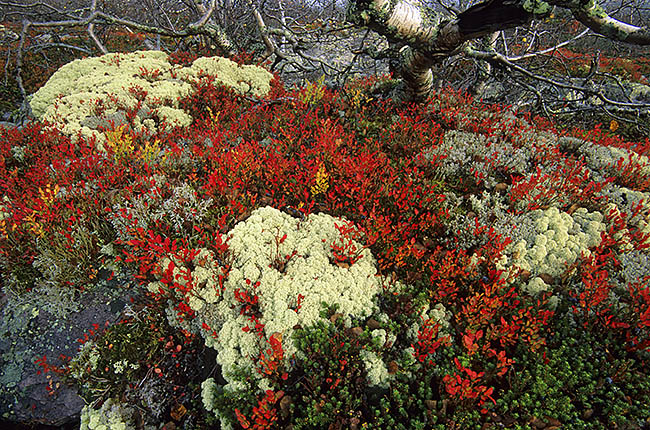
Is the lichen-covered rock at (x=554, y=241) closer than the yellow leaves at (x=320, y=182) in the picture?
Yes

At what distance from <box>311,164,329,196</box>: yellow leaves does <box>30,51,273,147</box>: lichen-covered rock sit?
12.2 ft

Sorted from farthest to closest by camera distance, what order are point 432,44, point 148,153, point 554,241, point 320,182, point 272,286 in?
point 148,153, point 320,182, point 432,44, point 554,241, point 272,286

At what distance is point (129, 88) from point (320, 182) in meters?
5.33

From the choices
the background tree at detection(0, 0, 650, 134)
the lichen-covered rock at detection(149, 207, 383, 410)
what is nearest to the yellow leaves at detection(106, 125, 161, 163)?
the lichen-covered rock at detection(149, 207, 383, 410)

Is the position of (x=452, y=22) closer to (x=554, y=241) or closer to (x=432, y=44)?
(x=432, y=44)

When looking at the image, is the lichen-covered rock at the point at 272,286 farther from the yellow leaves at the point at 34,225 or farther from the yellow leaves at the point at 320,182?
the yellow leaves at the point at 34,225

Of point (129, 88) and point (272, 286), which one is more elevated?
point (272, 286)

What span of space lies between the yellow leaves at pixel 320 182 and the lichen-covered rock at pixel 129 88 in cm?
372

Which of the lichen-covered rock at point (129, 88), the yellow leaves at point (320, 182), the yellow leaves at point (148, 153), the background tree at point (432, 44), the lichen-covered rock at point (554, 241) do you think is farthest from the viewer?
the lichen-covered rock at point (129, 88)

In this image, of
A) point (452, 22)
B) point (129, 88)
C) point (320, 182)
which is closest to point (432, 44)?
point (452, 22)

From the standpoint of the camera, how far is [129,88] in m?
6.55

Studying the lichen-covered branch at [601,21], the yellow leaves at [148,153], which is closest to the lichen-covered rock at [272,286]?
the yellow leaves at [148,153]

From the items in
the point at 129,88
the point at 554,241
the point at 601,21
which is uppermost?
the point at 601,21

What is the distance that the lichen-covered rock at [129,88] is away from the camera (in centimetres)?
604
